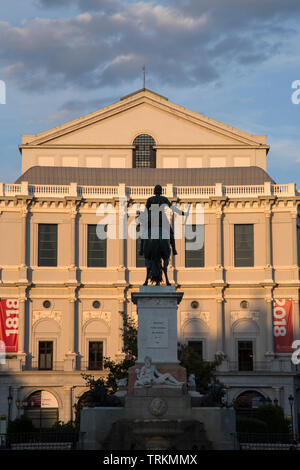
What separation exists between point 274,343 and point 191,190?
13.1m

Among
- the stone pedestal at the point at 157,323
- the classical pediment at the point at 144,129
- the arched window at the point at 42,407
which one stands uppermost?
the classical pediment at the point at 144,129

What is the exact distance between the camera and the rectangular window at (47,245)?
243 feet

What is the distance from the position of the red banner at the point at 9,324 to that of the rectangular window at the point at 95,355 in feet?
18.1

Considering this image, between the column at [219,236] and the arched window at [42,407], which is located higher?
the column at [219,236]

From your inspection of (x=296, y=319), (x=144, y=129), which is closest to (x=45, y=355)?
(x=296, y=319)

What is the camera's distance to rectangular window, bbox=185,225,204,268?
74.1 meters

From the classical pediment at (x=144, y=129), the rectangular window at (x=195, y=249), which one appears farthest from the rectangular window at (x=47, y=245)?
the classical pediment at (x=144, y=129)

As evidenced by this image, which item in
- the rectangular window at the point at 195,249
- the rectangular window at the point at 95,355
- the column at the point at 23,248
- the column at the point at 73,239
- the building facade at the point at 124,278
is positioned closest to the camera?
the building facade at the point at 124,278

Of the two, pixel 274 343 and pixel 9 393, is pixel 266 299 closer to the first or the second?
pixel 274 343

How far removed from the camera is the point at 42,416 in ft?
231

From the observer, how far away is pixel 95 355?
72688mm

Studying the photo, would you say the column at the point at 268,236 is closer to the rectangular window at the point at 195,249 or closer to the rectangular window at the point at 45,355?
the rectangular window at the point at 195,249

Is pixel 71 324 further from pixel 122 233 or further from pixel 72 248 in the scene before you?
pixel 122 233

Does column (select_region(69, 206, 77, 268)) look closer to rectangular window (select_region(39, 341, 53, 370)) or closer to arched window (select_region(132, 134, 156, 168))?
rectangular window (select_region(39, 341, 53, 370))
